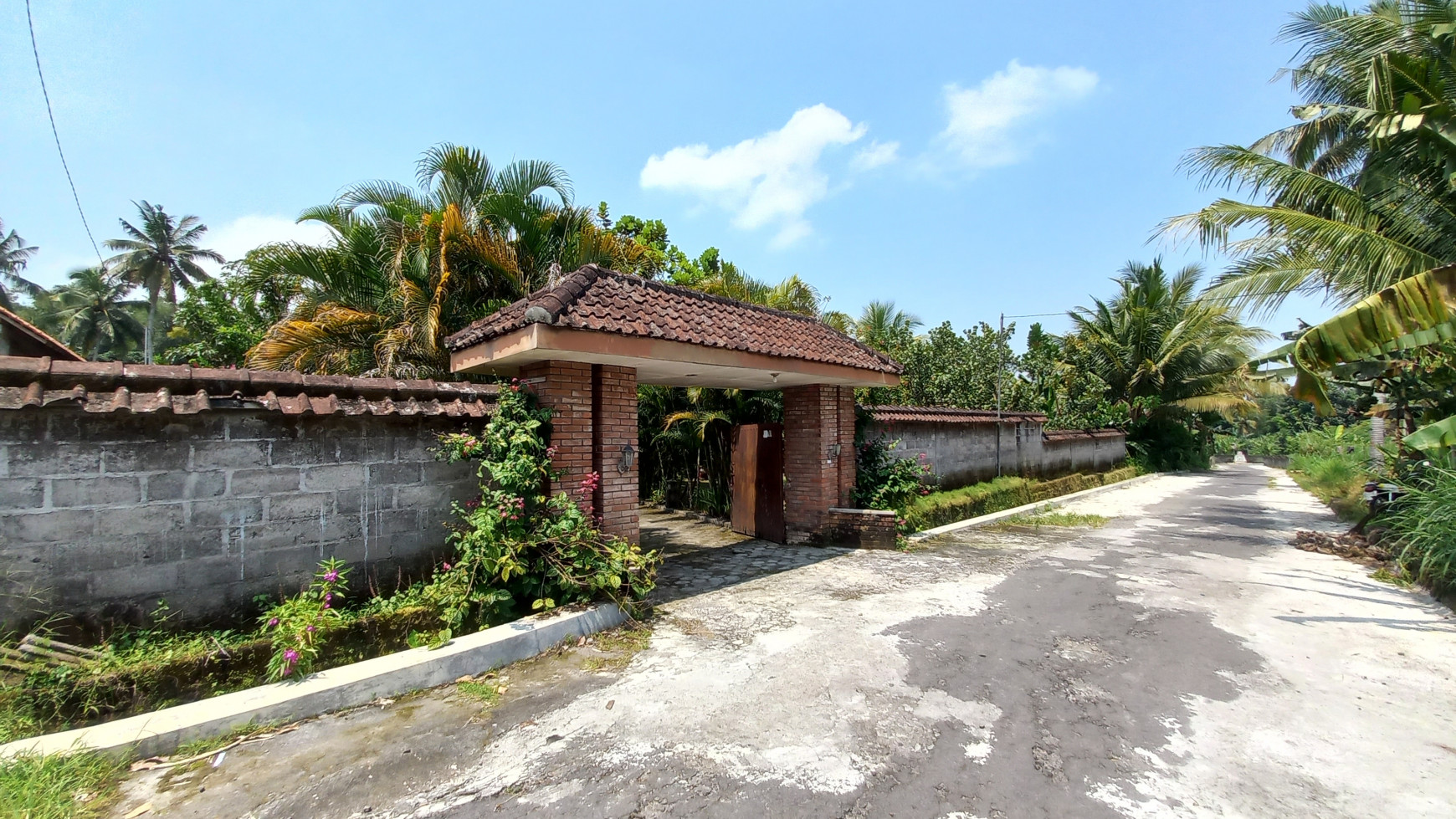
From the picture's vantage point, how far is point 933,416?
38.0 ft

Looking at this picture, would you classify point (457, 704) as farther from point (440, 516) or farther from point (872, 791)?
point (872, 791)

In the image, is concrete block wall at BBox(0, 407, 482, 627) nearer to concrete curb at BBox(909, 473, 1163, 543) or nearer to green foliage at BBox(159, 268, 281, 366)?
concrete curb at BBox(909, 473, 1163, 543)

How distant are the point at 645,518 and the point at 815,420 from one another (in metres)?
4.87

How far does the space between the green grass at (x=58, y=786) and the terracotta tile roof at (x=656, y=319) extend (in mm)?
3520

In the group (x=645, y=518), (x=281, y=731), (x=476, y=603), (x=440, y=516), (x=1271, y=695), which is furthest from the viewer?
(x=645, y=518)

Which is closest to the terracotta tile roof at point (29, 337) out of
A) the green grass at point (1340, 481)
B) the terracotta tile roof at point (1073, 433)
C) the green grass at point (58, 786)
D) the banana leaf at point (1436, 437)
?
the green grass at point (58, 786)

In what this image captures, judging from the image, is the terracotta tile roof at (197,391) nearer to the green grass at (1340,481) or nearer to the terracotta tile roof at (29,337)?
the terracotta tile roof at (29,337)

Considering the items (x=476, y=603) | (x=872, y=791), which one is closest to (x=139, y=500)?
(x=476, y=603)

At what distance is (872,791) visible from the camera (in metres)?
2.92

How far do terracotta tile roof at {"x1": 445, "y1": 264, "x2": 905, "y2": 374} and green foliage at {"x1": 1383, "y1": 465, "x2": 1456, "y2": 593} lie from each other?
6.49 meters

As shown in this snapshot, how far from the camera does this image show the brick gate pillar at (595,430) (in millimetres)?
5535

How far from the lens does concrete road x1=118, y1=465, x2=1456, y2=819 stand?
9.41 feet

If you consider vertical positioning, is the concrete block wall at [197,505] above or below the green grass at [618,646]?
above

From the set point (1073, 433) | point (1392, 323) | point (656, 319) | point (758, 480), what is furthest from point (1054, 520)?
point (656, 319)
